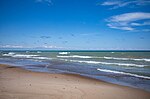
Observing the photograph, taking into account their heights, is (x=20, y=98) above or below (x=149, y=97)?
above

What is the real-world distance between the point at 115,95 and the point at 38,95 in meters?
3.62

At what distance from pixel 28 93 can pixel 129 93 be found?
16.4 feet

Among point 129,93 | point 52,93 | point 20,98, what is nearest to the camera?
point 20,98

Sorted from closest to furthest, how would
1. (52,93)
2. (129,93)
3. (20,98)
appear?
(20,98) → (52,93) → (129,93)

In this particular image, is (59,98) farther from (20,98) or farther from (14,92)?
(14,92)

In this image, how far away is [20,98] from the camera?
601 cm

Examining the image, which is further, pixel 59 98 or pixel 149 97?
pixel 149 97

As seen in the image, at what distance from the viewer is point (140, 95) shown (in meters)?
7.33

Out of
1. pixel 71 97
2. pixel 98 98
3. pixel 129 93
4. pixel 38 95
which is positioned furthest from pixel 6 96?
pixel 129 93

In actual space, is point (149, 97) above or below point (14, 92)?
below

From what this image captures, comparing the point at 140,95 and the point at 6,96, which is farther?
the point at 140,95

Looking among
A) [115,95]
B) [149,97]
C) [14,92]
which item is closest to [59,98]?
[14,92]

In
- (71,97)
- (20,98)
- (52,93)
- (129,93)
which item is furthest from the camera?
(129,93)

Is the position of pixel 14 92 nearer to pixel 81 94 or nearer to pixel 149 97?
pixel 81 94
